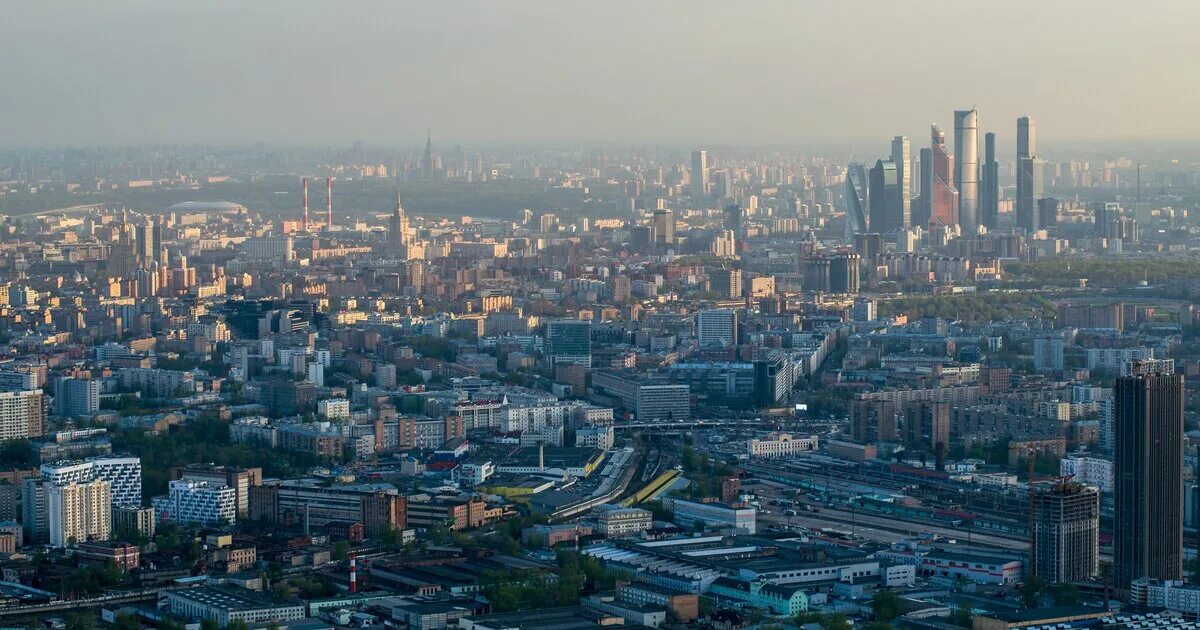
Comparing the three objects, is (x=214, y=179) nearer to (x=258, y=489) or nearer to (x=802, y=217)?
(x=802, y=217)

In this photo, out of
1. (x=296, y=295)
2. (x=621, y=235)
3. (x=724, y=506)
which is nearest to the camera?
(x=724, y=506)

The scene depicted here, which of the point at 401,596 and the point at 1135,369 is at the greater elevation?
the point at 1135,369

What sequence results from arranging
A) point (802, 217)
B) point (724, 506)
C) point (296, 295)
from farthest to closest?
point (802, 217) < point (296, 295) < point (724, 506)

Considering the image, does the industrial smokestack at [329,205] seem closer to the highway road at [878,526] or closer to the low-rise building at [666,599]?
the highway road at [878,526]

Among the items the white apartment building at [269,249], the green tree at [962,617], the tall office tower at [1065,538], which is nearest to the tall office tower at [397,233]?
the white apartment building at [269,249]

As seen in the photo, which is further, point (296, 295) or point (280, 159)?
point (280, 159)

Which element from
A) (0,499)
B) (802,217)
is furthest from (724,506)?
(802,217)
